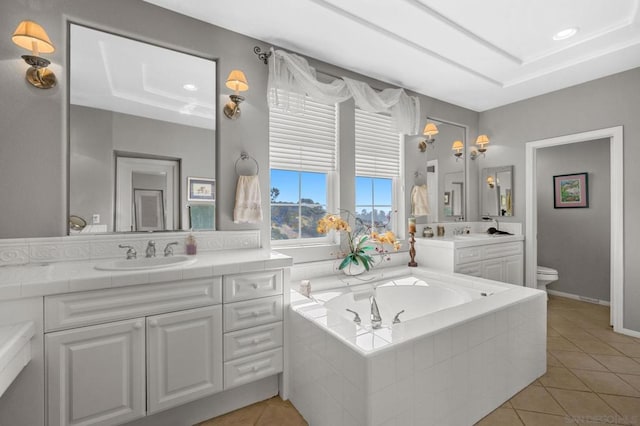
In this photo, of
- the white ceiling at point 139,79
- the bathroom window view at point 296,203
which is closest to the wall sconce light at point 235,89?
the white ceiling at point 139,79

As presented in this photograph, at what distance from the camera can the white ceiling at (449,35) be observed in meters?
2.05

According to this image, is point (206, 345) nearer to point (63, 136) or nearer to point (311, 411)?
point (311, 411)

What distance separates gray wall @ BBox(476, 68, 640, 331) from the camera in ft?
9.29

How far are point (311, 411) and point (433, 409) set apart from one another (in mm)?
660

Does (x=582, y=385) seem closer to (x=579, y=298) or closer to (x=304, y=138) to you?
(x=579, y=298)

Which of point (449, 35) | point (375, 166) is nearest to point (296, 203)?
point (375, 166)

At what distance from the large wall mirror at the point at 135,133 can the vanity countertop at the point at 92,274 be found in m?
0.34

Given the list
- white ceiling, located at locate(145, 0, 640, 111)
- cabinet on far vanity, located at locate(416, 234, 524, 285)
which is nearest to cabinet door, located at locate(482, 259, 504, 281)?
cabinet on far vanity, located at locate(416, 234, 524, 285)

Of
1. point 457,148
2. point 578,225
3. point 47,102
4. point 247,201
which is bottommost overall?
point 578,225

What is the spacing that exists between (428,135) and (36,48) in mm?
3368

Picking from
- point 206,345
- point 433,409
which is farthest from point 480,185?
point 206,345

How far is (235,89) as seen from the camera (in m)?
2.12

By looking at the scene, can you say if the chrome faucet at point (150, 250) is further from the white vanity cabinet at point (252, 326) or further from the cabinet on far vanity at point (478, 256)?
the cabinet on far vanity at point (478, 256)

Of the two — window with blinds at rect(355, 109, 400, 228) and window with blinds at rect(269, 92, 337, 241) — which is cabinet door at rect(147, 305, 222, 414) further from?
window with blinds at rect(355, 109, 400, 228)
